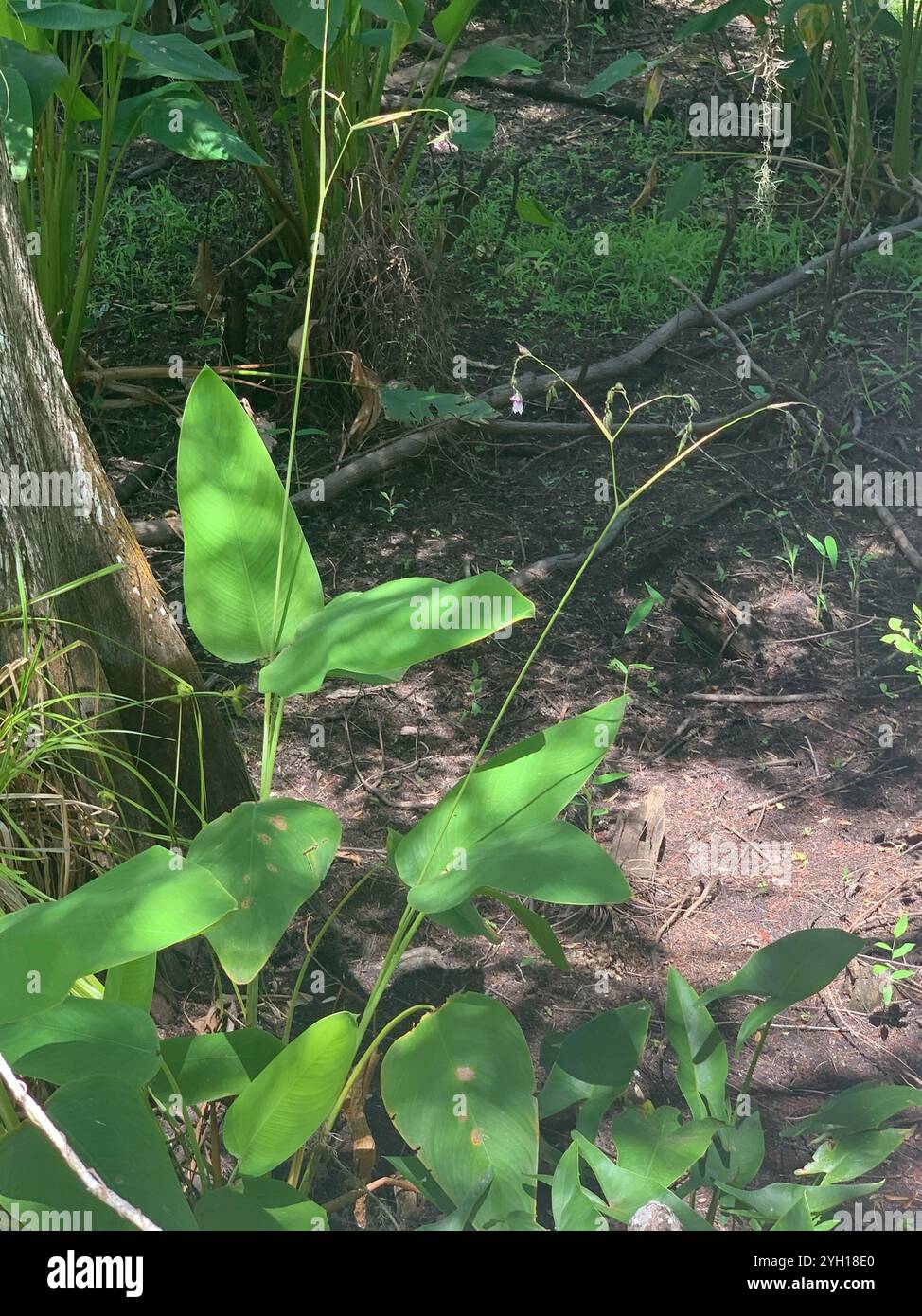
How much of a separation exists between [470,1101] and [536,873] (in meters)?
0.26

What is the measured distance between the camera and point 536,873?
4.11ft

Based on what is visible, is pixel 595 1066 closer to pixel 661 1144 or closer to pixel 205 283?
pixel 661 1144

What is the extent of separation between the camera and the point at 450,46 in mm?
3145

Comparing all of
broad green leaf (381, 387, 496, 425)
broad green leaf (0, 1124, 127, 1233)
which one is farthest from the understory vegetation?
broad green leaf (381, 387, 496, 425)

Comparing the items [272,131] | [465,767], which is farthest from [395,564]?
[272,131]

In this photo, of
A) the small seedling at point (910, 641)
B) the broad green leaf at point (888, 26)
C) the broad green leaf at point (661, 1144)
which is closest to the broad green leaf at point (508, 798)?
the broad green leaf at point (661, 1144)

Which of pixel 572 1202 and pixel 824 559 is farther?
pixel 824 559

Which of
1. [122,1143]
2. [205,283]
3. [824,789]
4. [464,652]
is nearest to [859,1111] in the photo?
[122,1143]

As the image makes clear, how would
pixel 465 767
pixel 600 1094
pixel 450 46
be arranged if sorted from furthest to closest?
pixel 450 46
pixel 465 767
pixel 600 1094

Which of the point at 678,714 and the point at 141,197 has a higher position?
the point at 141,197

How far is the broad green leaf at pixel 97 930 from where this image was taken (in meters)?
1.02

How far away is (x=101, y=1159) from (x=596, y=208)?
3841 mm

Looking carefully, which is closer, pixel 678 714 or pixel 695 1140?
pixel 695 1140
